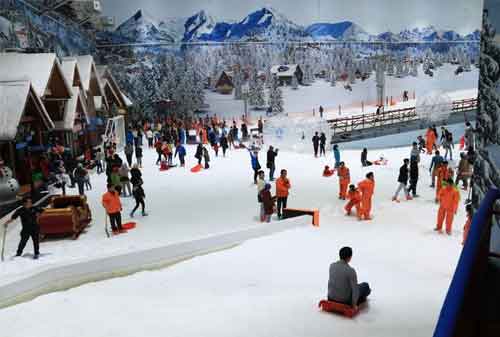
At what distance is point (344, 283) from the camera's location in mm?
4430

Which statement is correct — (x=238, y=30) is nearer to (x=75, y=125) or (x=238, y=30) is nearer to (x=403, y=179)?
(x=75, y=125)

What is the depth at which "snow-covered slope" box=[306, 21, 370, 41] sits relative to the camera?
27578 mm

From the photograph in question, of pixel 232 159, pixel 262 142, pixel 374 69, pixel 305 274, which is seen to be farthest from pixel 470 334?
pixel 374 69

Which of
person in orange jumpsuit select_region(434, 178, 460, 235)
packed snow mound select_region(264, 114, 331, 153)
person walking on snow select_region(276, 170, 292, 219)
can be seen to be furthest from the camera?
packed snow mound select_region(264, 114, 331, 153)

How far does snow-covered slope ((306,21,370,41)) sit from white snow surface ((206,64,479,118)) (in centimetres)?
265

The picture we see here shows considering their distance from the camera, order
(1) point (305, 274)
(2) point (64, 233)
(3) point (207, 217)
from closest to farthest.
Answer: (1) point (305, 274)
(2) point (64, 233)
(3) point (207, 217)

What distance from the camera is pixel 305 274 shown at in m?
6.11

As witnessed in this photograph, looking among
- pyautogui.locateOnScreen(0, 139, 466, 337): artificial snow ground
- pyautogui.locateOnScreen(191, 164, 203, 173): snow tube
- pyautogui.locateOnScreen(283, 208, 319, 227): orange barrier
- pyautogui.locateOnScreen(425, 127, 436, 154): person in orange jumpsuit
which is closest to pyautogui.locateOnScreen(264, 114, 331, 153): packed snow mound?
pyautogui.locateOnScreen(425, 127, 436, 154): person in orange jumpsuit

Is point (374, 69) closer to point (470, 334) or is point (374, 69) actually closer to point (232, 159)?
point (232, 159)

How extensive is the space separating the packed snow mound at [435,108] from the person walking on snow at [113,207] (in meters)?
20.4

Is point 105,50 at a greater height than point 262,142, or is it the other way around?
point 105,50

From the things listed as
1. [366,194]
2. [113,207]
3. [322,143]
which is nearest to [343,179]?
[366,194]

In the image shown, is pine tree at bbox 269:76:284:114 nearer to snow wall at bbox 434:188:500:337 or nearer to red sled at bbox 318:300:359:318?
red sled at bbox 318:300:359:318

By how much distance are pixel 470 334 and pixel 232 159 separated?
1550cm
